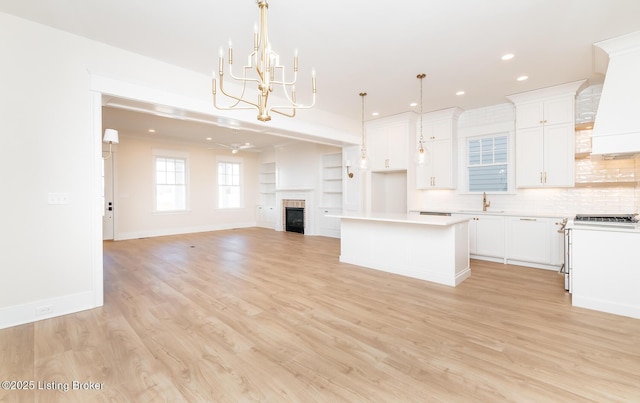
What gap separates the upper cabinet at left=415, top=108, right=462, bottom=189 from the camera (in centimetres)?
579

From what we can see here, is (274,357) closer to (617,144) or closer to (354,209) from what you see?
(617,144)

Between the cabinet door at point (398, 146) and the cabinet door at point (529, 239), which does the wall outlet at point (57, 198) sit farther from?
the cabinet door at point (529, 239)

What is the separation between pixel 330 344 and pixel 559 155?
15.9 ft

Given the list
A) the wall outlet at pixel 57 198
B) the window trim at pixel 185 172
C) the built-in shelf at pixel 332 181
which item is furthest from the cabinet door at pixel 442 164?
the window trim at pixel 185 172

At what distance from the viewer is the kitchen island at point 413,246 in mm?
3785

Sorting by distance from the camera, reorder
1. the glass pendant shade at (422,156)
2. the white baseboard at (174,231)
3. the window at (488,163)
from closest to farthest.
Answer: the glass pendant shade at (422,156), the window at (488,163), the white baseboard at (174,231)

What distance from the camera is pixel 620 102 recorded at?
305 centimetres

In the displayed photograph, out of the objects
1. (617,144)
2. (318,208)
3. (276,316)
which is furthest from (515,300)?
(318,208)

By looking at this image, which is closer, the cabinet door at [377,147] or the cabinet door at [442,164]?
the cabinet door at [442,164]

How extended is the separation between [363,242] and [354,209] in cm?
234

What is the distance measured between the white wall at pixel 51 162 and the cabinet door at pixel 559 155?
617cm

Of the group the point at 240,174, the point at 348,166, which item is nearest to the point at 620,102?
the point at 348,166

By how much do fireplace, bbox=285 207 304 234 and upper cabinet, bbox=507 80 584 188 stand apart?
5644 millimetres

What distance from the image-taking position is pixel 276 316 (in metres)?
2.84
